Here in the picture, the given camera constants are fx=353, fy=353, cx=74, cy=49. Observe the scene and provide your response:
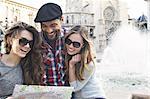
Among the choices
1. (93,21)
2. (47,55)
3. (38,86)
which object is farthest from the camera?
A: (93,21)

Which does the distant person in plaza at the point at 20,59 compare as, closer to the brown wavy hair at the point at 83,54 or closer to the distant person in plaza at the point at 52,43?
the distant person in plaza at the point at 52,43

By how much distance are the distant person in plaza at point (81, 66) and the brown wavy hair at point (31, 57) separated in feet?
0.60

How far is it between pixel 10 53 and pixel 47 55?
0.24 m

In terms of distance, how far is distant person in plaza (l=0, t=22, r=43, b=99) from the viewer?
7.24 ft

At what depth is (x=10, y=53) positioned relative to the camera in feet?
7.41

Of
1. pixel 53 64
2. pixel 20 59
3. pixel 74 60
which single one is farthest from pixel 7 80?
pixel 74 60

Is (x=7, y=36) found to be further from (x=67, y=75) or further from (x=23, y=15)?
(x=23, y=15)

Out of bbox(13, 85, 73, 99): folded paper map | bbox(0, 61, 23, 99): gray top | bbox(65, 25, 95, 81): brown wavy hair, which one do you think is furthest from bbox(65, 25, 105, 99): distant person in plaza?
bbox(0, 61, 23, 99): gray top

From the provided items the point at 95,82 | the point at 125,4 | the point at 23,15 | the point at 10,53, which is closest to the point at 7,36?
the point at 10,53

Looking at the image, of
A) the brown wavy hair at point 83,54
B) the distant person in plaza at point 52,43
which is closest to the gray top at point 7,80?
the distant person in plaza at point 52,43

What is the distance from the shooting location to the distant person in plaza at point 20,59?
2.21 m

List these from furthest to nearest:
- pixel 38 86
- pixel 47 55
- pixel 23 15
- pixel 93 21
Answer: pixel 93 21, pixel 23 15, pixel 47 55, pixel 38 86

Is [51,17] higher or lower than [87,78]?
higher

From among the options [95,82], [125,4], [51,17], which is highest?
[125,4]
